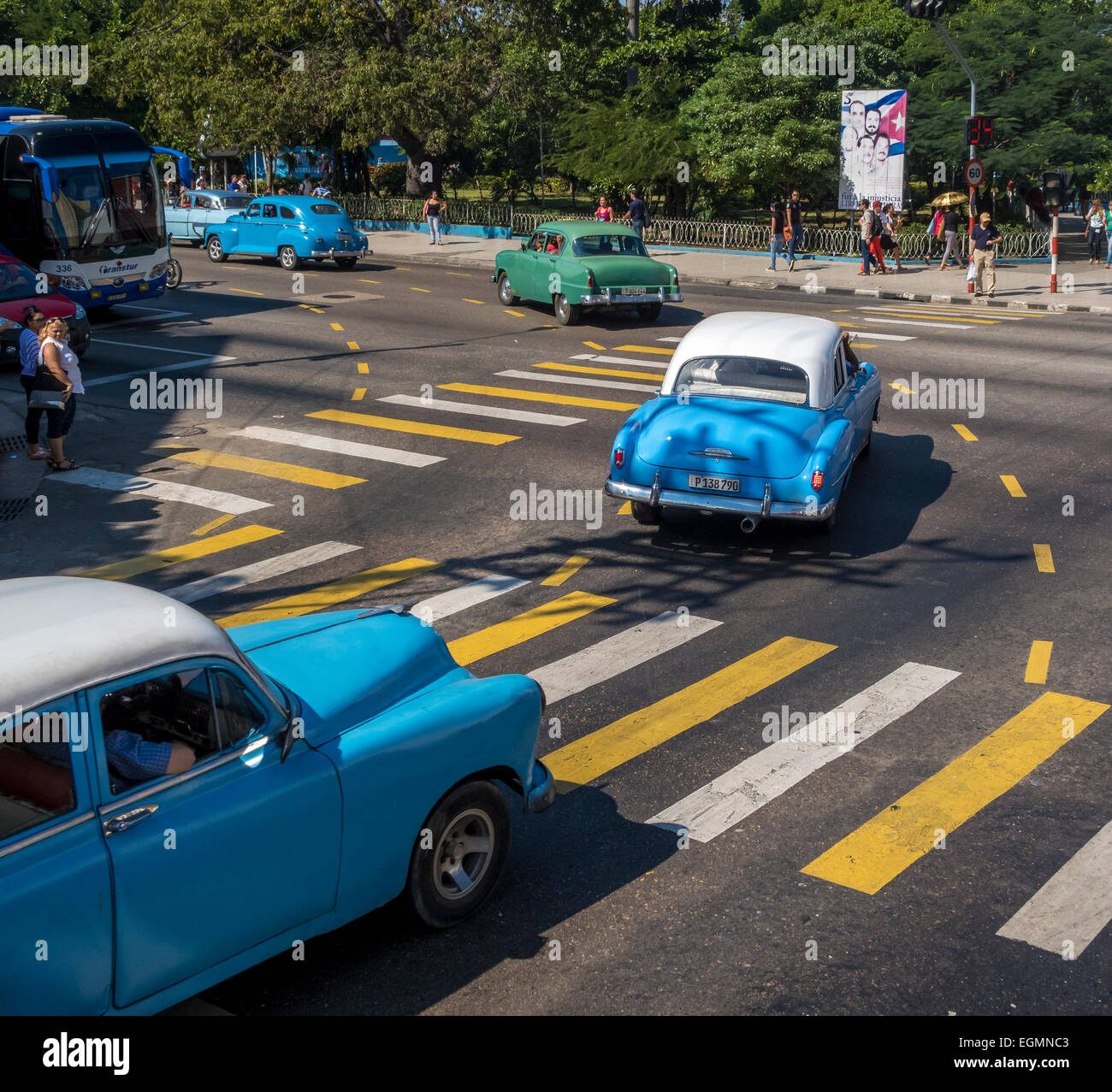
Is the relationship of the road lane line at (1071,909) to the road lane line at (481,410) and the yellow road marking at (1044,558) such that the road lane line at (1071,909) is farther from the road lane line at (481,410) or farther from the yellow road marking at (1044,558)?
the road lane line at (481,410)

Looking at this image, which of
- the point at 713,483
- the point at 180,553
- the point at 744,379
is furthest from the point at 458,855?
the point at 744,379

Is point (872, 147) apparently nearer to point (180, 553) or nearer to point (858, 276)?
point (858, 276)

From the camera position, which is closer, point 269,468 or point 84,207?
point 269,468

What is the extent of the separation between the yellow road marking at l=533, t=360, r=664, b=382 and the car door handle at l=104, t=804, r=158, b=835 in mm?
15363

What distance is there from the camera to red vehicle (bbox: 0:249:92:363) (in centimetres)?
1973

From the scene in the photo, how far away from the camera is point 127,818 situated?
15.2 feet

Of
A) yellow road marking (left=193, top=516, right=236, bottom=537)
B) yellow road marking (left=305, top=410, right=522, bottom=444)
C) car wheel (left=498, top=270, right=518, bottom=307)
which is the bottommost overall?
yellow road marking (left=193, top=516, right=236, bottom=537)

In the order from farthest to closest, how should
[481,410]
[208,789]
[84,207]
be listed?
[84,207]
[481,410]
[208,789]

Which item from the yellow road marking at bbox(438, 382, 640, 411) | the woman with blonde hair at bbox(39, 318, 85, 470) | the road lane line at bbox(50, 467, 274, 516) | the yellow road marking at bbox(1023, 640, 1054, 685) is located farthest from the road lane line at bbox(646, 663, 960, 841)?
the woman with blonde hair at bbox(39, 318, 85, 470)

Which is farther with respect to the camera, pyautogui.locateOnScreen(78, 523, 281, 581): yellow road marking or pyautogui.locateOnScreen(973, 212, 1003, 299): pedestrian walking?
pyautogui.locateOnScreen(973, 212, 1003, 299): pedestrian walking

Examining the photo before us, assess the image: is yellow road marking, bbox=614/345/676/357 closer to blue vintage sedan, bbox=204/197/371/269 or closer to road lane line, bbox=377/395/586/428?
road lane line, bbox=377/395/586/428

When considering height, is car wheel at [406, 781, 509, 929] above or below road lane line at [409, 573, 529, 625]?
below

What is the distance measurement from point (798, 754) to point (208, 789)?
4.06 m
